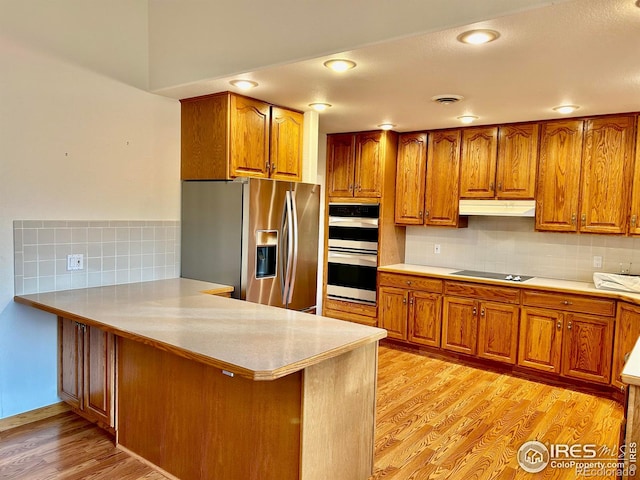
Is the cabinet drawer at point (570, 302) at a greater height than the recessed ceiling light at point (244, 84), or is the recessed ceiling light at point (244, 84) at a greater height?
the recessed ceiling light at point (244, 84)

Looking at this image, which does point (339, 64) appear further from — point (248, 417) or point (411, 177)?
point (411, 177)

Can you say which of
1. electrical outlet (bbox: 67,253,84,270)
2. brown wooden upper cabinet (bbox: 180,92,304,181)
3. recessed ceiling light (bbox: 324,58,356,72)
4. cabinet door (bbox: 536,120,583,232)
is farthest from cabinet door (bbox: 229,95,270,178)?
cabinet door (bbox: 536,120,583,232)

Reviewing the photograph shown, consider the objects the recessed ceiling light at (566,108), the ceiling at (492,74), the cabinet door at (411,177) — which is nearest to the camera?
the ceiling at (492,74)

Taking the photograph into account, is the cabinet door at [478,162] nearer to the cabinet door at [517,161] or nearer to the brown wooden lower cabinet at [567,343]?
the cabinet door at [517,161]

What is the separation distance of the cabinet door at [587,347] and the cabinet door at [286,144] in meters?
2.55

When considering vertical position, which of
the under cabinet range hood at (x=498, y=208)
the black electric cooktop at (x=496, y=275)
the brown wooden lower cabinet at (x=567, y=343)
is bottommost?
the brown wooden lower cabinet at (x=567, y=343)

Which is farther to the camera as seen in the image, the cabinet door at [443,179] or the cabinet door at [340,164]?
the cabinet door at [340,164]

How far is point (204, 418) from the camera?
2232 mm

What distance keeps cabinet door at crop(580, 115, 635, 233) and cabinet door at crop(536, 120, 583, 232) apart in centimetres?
7

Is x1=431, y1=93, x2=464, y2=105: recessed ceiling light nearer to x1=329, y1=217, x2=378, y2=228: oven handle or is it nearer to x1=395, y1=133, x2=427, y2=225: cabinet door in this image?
x1=395, y1=133, x2=427, y2=225: cabinet door

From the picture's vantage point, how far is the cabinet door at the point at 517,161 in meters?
4.16

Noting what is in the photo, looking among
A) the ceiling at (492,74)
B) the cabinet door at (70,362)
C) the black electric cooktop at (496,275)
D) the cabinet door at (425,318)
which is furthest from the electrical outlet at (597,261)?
the cabinet door at (70,362)

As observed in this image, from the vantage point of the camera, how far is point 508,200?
4.30 metres

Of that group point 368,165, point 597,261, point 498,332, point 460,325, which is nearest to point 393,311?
point 460,325
